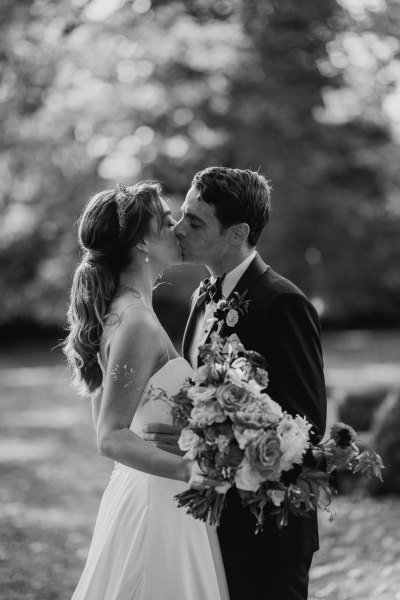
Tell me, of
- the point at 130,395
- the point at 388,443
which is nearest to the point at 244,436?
the point at 130,395

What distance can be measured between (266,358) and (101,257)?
0.78m

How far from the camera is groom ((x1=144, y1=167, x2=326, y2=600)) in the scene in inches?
131

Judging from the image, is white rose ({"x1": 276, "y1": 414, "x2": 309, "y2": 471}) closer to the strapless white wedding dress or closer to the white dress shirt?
the strapless white wedding dress

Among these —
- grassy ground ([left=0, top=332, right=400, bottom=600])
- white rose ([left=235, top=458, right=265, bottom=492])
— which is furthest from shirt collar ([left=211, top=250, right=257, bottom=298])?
grassy ground ([left=0, top=332, right=400, bottom=600])

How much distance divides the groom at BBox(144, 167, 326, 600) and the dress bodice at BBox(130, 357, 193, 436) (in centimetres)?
9

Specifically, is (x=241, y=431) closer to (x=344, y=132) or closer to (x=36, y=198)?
(x=36, y=198)

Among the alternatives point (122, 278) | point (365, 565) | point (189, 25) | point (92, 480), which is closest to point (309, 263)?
point (189, 25)

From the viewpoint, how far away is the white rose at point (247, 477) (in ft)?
8.81

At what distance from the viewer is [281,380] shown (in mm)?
3318

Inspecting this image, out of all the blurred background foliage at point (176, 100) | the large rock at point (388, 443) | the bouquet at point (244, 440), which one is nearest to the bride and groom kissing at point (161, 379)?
the bouquet at point (244, 440)

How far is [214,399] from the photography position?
2.75 m

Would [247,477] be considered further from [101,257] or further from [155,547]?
[101,257]

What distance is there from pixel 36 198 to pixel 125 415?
12.8 meters

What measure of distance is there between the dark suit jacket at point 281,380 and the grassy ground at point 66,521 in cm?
289
